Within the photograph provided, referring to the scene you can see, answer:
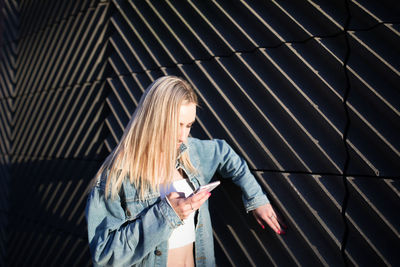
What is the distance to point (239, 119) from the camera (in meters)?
2.12

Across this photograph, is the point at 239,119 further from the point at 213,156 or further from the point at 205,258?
the point at 205,258

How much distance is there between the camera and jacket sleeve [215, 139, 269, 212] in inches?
75.0

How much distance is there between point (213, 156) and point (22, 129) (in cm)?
305

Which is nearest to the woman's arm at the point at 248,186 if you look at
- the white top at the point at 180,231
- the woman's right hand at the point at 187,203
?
the white top at the point at 180,231

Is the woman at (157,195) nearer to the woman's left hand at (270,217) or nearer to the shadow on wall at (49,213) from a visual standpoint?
the woman's left hand at (270,217)

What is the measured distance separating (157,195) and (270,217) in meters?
0.64

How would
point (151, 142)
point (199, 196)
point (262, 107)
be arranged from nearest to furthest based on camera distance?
point (199, 196) → point (151, 142) → point (262, 107)

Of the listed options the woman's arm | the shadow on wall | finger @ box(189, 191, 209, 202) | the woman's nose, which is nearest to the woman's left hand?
the woman's arm

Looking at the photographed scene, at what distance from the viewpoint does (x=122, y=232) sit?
159cm

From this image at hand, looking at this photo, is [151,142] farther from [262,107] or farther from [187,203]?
[262,107]

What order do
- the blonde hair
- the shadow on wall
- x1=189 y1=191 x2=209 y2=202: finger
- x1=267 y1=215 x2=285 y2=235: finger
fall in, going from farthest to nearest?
the shadow on wall → x1=267 y1=215 x2=285 y2=235: finger → the blonde hair → x1=189 y1=191 x2=209 y2=202: finger

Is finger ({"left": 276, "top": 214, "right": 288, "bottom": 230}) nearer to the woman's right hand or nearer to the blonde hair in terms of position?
the woman's right hand

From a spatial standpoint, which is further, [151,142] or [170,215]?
[151,142]

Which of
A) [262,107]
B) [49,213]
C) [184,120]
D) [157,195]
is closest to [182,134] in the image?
[184,120]
